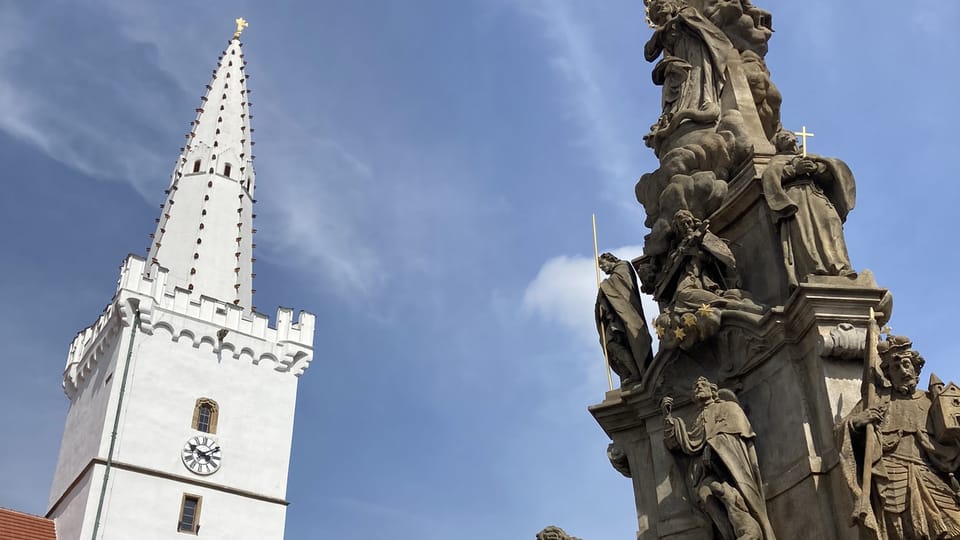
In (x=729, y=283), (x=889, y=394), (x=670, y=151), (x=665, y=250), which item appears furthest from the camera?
(x=670, y=151)

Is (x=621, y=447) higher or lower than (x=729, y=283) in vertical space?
lower

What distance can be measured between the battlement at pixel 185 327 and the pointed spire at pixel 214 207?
1.26m

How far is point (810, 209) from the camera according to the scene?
666 cm

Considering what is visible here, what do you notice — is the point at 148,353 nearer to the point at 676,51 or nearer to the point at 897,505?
the point at 676,51

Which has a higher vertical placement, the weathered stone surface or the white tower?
the white tower

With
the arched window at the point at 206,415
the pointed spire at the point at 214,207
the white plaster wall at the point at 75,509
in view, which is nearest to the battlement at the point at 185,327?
the pointed spire at the point at 214,207

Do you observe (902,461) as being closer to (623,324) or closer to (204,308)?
(623,324)

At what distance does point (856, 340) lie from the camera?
5980 mm

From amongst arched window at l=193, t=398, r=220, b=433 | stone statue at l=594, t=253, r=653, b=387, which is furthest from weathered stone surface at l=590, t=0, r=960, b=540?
arched window at l=193, t=398, r=220, b=433

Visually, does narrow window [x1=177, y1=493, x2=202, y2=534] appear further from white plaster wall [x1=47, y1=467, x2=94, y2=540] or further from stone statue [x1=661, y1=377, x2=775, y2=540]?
stone statue [x1=661, y1=377, x2=775, y2=540]

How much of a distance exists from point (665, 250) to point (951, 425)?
8.85 feet

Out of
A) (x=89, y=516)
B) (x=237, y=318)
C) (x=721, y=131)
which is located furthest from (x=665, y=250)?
(x=237, y=318)

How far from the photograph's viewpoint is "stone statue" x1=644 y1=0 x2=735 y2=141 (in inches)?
336

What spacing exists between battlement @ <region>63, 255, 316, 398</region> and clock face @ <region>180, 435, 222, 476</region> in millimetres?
4206
